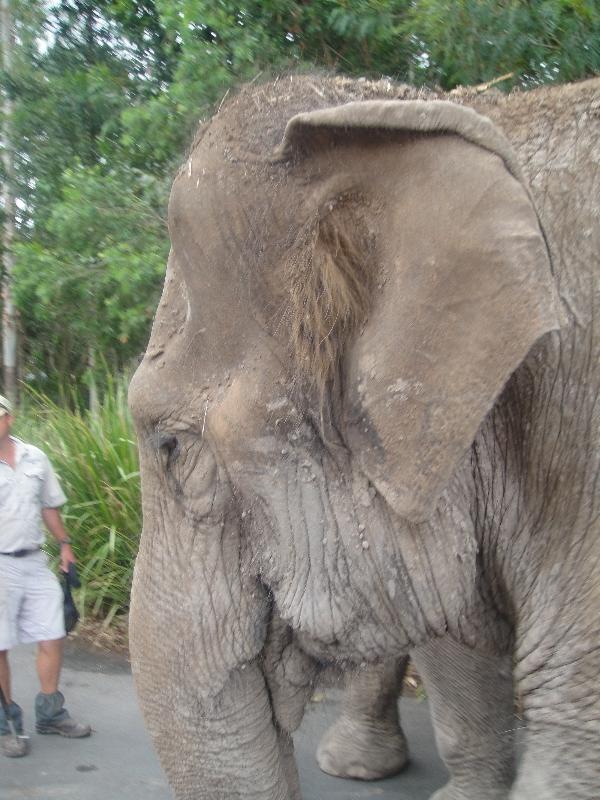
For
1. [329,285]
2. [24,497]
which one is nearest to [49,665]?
[24,497]

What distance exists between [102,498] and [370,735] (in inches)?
124

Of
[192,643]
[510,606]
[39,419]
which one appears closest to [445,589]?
[510,606]

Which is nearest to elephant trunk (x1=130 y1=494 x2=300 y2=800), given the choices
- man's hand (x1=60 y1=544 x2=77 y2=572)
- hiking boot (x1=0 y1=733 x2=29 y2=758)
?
hiking boot (x1=0 y1=733 x2=29 y2=758)

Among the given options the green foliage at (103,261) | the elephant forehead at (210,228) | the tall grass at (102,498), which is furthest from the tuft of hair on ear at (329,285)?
the green foliage at (103,261)

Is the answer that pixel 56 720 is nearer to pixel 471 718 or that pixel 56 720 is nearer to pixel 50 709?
pixel 50 709

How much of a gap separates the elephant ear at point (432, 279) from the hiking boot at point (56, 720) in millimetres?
3139

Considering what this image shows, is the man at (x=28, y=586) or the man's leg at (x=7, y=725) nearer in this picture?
the man's leg at (x=7, y=725)

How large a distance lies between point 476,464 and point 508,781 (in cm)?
191

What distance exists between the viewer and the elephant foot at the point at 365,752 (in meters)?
4.04

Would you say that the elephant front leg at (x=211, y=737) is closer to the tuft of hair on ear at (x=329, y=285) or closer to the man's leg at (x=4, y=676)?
the tuft of hair on ear at (x=329, y=285)

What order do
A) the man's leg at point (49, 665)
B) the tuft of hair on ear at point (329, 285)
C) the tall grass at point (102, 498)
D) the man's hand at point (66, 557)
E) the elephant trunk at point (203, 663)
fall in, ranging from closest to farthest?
the tuft of hair on ear at point (329, 285) → the elephant trunk at point (203, 663) → the man's leg at point (49, 665) → the man's hand at point (66, 557) → the tall grass at point (102, 498)

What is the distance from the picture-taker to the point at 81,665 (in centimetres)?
571

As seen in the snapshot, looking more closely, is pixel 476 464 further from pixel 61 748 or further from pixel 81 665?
pixel 81 665

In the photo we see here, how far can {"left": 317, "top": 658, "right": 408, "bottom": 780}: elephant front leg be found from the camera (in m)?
4.05
